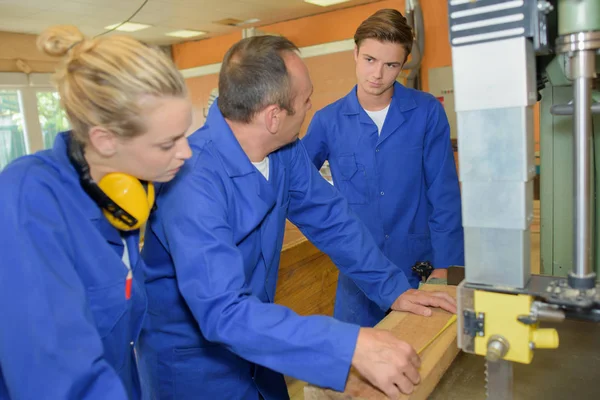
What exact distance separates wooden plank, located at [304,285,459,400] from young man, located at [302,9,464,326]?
715 millimetres

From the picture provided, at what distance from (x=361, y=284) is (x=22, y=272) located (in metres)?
0.94

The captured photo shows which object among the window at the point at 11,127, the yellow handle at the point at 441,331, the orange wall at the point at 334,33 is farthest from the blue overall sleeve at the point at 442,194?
the window at the point at 11,127

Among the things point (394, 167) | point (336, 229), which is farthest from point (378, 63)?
point (336, 229)

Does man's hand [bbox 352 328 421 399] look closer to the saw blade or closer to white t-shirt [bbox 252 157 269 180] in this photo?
the saw blade

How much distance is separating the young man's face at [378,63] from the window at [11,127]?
19.1 ft

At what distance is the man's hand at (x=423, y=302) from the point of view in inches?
48.4

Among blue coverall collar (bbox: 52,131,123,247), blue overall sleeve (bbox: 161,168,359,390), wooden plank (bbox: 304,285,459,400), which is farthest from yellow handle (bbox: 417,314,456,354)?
blue coverall collar (bbox: 52,131,123,247)

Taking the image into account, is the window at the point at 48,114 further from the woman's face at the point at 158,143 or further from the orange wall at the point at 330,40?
the woman's face at the point at 158,143

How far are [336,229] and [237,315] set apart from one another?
1.97 feet

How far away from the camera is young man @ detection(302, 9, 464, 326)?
6.42 feet

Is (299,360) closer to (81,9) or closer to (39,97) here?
(81,9)

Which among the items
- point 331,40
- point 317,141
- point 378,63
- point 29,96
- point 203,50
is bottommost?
point 317,141

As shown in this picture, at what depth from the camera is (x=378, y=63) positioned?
1.93 m

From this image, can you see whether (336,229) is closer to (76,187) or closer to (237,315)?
(237,315)
